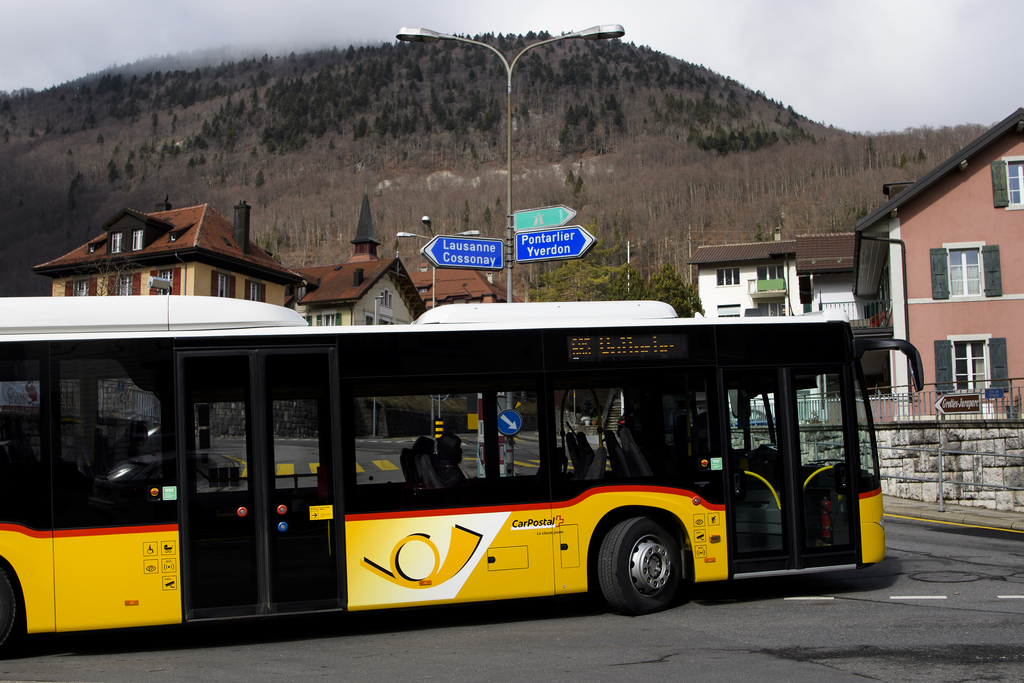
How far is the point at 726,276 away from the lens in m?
79.1

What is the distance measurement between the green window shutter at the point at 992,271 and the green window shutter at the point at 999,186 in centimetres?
168

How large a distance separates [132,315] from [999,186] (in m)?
30.4

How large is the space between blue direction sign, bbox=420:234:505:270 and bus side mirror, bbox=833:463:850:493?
681cm

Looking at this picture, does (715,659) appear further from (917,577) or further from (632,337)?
(917,577)

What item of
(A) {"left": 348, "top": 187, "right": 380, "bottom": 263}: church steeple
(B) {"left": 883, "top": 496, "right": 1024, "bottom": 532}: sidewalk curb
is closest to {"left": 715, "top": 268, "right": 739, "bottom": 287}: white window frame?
(A) {"left": 348, "top": 187, "right": 380, "bottom": 263}: church steeple

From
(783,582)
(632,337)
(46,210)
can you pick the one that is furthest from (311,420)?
(46,210)

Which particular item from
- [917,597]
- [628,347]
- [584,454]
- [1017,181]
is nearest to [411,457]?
[584,454]

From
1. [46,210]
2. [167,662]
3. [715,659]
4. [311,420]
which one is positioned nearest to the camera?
[715,659]

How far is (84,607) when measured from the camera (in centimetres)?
700

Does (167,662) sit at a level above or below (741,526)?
below

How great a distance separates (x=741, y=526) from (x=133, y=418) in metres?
5.58

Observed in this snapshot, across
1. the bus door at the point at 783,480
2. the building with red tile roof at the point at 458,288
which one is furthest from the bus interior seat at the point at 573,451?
the building with red tile roof at the point at 458,288

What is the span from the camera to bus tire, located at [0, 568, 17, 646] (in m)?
6.93

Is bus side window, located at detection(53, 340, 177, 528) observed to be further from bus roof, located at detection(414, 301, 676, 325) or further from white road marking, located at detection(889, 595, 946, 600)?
white road marking, located at detection(889, 595, 946, 600)
